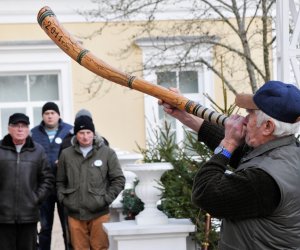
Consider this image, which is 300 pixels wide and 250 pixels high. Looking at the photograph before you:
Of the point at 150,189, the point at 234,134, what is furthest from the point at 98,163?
the point at 234,134

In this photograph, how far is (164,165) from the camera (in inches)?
249

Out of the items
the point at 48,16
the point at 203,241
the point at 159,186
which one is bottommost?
the point at 203,241

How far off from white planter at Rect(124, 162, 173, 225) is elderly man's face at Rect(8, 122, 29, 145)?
121 cm

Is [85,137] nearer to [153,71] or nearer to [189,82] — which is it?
[153,71]

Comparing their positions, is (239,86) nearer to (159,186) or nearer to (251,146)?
(159,186)

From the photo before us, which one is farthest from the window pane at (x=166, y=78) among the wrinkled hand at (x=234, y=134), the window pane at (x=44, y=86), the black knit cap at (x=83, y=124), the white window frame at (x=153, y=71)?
the wrinkled hand at (x=234, y=134)

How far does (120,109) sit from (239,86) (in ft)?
7.20

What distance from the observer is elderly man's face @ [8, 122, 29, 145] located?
7.13 meters

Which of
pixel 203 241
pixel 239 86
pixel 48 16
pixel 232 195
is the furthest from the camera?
pixel 239 86

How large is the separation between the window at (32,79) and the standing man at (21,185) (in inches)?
267

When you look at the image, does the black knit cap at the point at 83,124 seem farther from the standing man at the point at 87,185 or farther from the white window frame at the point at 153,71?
the white window frame at the point at 153,71

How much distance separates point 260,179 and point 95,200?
14.0ft

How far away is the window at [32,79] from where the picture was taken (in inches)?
545

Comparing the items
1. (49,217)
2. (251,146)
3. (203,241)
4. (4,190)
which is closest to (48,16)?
Result: (251,146)
